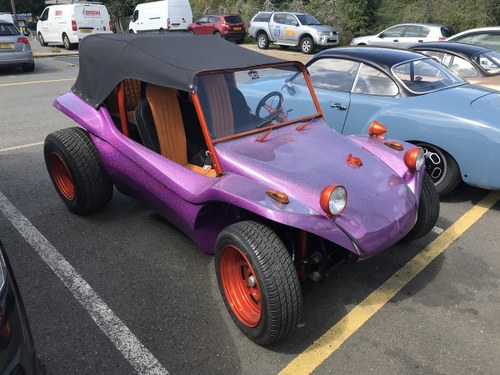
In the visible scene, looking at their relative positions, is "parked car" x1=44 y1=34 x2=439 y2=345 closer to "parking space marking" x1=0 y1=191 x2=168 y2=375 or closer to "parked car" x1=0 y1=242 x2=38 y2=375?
"parking space marking" x1=0 y1=191 x2=168 y2=375

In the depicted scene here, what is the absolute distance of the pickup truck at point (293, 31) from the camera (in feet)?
57.3

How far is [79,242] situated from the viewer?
11.5 ft

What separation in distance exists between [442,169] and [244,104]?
237 centimetres

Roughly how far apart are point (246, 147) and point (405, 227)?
3.84 feet

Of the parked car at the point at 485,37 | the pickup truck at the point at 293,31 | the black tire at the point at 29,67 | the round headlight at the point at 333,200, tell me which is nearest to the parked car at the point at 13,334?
the round headlight at the point at 333,200

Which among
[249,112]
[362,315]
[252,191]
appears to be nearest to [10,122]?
[249,112]

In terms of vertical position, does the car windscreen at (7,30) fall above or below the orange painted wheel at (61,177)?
above

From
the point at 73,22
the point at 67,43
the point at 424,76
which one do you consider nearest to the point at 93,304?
the point at 424,76

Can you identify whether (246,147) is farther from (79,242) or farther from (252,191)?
(79,242)

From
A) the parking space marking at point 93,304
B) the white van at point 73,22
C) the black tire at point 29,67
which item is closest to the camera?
the parking space marking at point 93,304

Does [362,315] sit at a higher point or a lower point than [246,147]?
lower

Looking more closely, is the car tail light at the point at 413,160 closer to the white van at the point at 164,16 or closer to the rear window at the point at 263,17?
the rear window at the point at 263,17

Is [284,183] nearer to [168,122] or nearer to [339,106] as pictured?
[168,122]

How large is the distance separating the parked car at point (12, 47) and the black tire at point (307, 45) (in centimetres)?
1074
